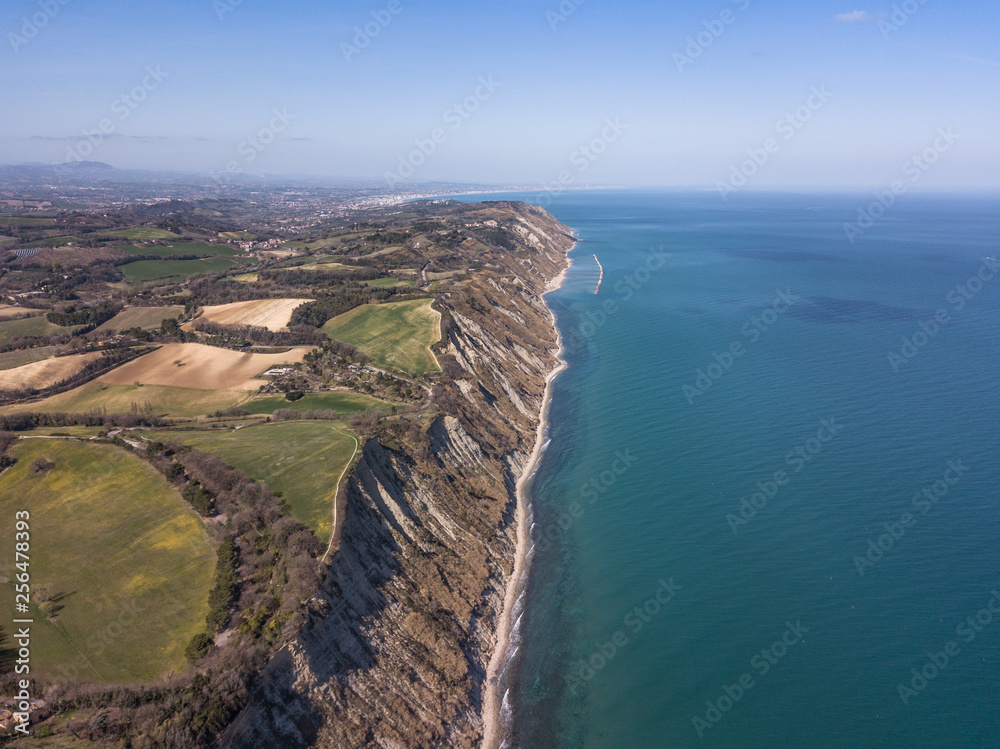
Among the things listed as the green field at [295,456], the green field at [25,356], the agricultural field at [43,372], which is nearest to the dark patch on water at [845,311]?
the green field at [295,456]

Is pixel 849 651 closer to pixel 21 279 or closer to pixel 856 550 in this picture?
pixel 856 550

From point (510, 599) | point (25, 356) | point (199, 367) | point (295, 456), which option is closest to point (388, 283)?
point (199, 367)

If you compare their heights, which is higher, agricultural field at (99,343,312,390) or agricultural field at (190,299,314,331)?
agricultural field at (190,299,314,331)

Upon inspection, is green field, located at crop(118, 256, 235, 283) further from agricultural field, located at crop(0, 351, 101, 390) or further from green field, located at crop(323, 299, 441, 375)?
green field, located at crop(323, 299, 441, 375)

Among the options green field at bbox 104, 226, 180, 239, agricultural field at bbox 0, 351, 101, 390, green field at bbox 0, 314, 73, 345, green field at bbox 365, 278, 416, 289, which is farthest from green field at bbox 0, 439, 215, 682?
green field at bbox 104, 226, 180, 239

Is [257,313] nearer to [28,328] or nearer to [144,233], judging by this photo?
[28,328]
